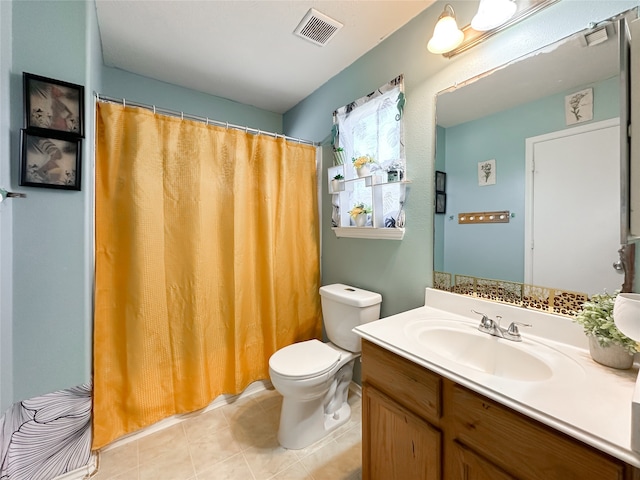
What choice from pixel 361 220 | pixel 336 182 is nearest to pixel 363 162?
pixel 336 182

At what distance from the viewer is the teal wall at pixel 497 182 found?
1.03m

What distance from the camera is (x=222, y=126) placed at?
73.7 inches

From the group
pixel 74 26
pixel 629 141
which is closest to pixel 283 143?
pixel 74 26

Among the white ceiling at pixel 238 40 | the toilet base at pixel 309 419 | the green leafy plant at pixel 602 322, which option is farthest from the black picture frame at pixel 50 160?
the green leafy plant at pixel 602 322

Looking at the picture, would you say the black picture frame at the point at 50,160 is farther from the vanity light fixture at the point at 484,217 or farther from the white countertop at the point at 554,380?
the vanity light fixture at the point at 484,217

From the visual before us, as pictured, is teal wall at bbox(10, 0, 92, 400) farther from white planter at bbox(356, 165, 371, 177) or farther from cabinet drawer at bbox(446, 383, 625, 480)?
cabinet drawer at bbox(446, 383, 625, 480)

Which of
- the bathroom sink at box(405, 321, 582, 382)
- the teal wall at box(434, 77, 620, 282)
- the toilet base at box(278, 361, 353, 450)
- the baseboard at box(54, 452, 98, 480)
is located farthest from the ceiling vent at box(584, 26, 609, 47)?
the baseboard at box(54, 452, 98, 480)

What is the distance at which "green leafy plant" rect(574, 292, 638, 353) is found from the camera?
2.56ft

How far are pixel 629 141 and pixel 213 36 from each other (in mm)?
2039

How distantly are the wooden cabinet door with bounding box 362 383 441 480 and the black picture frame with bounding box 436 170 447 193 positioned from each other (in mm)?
1021

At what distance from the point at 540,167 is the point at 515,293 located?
53 cm

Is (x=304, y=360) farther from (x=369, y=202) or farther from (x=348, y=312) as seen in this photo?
(x=369, y=202)

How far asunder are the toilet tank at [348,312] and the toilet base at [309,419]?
0.22 metres

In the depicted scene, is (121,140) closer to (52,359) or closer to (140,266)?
(140,266)
